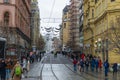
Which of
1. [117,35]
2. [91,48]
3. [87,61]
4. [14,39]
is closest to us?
[117,35]

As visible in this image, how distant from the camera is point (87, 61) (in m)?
52.6

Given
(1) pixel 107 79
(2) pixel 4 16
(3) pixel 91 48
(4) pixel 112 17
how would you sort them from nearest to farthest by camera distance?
(1) pixel 107 79, (4) pixel 112 17, (2) pixel 4 16, (3) pixel 91 48

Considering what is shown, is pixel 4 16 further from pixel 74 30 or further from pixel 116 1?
pixel 74 30

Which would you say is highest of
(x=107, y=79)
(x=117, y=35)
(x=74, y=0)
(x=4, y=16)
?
(x=74, y=0)

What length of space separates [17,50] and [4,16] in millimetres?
8447

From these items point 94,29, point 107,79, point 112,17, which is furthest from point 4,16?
point 107,79

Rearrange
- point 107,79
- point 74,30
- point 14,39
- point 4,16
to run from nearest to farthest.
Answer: point 107,79, point 14,39, point 4,16, point 74,30

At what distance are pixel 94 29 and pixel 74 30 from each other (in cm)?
7503

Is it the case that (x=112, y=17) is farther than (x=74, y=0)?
No

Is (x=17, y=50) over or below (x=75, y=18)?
below

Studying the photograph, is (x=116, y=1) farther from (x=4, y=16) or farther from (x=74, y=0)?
(x=74, y=0)

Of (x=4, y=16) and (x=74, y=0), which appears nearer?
(x=4, y=16)

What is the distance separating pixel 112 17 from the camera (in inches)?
2451

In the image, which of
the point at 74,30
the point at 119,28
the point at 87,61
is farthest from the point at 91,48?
the point at 74,30
